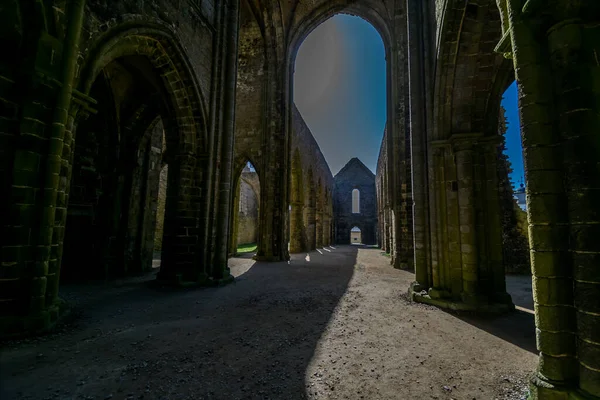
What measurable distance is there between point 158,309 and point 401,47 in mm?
10828

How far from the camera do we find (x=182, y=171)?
6441 mm

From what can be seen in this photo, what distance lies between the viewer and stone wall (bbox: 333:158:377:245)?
30.7 meters

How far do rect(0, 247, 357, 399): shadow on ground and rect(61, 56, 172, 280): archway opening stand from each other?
2.64 m

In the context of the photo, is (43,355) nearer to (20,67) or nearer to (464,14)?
(20,67)

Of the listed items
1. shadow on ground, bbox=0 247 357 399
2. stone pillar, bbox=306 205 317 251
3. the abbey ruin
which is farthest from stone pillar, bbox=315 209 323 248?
shadow on ground, bbox=0 247 357 399

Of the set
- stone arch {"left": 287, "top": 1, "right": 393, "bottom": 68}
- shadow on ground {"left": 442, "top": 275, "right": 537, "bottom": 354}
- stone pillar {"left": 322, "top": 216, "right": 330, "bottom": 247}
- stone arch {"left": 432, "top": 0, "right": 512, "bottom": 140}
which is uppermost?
stone arch {"left": 287, "top": 1, "right": 393, "bottom": 68}

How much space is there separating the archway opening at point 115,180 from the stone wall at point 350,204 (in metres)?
24.5

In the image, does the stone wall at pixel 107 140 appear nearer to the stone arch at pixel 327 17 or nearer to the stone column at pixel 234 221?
the stone column at pixel 234 221

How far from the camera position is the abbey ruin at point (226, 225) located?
2.07 meters

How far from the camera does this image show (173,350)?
9.46ft

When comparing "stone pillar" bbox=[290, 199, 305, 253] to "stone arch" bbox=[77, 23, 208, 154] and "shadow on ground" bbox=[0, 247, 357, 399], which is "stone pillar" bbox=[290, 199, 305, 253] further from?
"shadow on ground" bbox=[0, 247, 357, 399]

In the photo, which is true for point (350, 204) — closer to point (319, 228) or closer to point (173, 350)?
point (319, 228)

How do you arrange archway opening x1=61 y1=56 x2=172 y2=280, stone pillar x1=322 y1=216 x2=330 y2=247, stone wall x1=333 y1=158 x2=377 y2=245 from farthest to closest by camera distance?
stone wall x1=333 y1=158 x2=377 y2=245 < stone pillar x1=322 y1=216 x2=330 y2=247 < archway opening x1=61 y1=56 x2=172 y2=280

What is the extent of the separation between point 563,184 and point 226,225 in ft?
20.6
